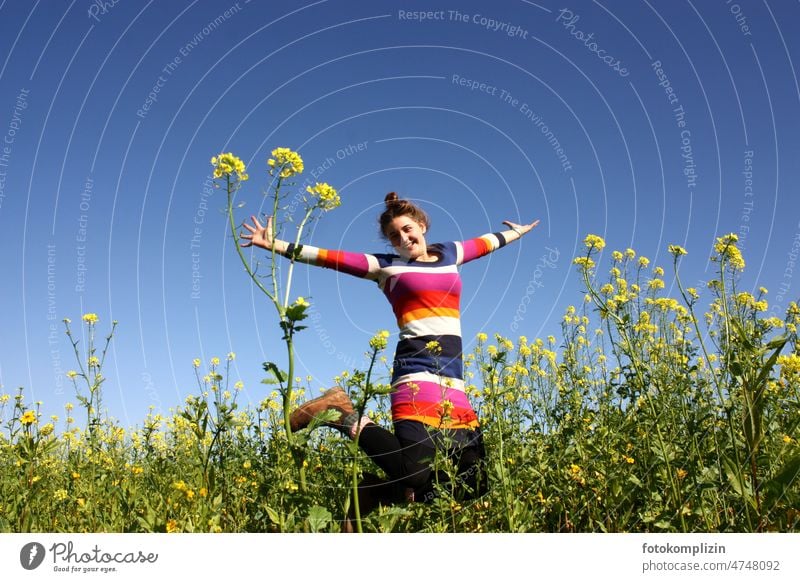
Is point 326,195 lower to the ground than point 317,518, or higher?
higher

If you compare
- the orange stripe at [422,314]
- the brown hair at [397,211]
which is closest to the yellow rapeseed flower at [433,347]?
the orange stripe at [422,314]

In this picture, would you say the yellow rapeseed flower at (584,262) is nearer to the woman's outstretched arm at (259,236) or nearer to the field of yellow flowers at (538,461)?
the field of yellow flowers at (538,461)

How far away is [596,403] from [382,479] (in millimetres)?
2132

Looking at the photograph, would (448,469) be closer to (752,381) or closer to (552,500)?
(552,500)

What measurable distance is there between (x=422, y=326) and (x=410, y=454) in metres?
0.92

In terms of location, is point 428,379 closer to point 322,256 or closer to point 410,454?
point 410,454

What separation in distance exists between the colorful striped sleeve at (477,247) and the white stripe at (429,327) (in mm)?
680

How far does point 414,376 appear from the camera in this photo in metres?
3.73
